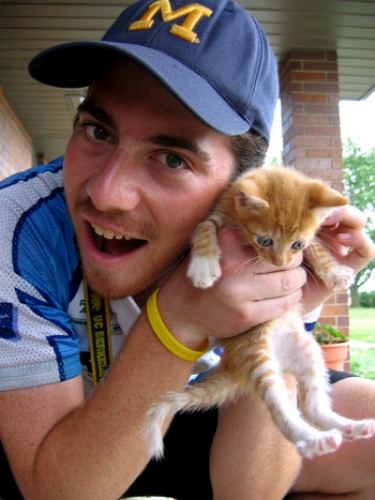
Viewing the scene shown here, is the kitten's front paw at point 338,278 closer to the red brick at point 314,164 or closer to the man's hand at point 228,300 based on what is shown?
the man's hand at point 228,300

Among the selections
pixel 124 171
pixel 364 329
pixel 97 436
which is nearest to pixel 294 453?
pixel 97 436

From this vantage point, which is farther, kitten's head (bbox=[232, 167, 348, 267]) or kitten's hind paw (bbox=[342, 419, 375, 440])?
kitten's head (bbox=[232, 167, 348, 267])

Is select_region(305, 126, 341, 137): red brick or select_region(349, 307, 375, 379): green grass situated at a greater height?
select_region(305, 126, 341, 137): red brick

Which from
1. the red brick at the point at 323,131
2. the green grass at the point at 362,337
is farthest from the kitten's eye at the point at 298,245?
the green grass at the point at 362,337

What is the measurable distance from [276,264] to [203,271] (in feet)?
0.83

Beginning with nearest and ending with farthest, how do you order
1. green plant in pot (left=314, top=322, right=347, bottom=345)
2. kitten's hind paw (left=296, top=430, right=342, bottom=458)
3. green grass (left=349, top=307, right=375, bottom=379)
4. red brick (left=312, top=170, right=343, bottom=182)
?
kitten's hind paw (left=296, top=430, right=342, bottom=458) < green plant in pot (left=314, top=322, right=347, bottom=345) < red brick (left=312, top=170, right=343, bottom=182) < green grass (left=349, top=307, right=375, bottom=379)

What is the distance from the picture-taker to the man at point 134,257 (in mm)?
1213

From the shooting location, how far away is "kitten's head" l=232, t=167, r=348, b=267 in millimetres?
1391

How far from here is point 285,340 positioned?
61.9 inches

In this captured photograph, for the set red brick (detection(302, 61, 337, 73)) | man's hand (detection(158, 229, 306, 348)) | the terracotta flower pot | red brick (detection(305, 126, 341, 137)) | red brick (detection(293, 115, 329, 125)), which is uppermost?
red brick (detection(302, 61, 337, 73))

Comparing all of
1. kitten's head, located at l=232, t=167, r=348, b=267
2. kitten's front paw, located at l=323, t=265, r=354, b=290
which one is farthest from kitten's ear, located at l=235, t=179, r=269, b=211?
kitten's front paw, located at l=323, t=265, r=354, b=290

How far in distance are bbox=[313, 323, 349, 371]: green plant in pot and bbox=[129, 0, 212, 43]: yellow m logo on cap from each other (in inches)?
114

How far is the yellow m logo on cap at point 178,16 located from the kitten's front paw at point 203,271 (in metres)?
0.62

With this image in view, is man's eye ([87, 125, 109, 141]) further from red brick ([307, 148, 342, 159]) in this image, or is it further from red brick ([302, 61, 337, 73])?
red brick ([302, 61, 337, 73])
